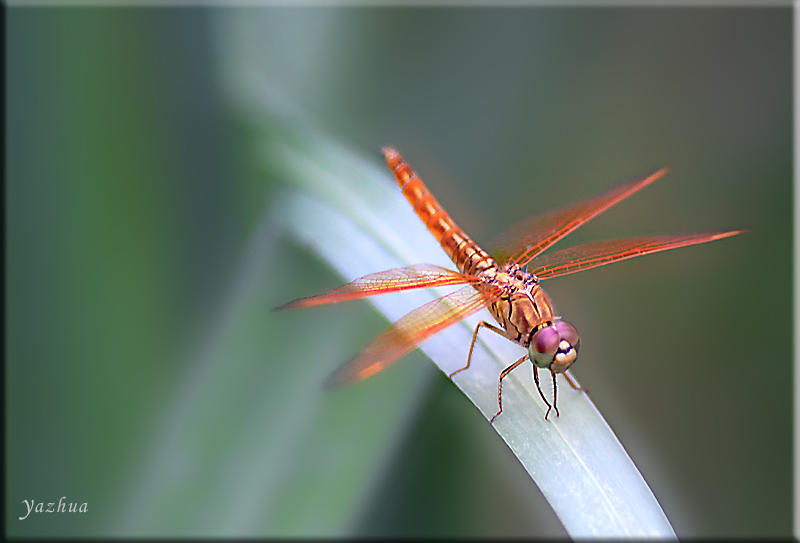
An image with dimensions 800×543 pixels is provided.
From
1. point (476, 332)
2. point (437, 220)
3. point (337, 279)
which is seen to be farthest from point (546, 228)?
point (337, 279)

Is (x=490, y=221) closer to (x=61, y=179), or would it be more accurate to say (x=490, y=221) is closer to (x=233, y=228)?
(x=233, y=228)

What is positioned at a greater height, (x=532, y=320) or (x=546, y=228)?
(x=546, y=228)

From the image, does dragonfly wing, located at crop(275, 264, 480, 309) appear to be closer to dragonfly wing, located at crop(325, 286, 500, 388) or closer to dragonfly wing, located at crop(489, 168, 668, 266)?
dragonfly wing, located at crop(325, 286, 500, 388)

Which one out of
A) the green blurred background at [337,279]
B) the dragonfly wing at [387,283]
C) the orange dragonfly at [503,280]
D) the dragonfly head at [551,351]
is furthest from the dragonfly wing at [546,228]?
the dragonfly head at [551,351]

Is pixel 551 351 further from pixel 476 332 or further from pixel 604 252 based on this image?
pixel 604 252

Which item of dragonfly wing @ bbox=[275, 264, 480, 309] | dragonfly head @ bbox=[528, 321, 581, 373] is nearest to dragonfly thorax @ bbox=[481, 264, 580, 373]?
dragonfly head @ bbox=[528, 321, 581, 373]

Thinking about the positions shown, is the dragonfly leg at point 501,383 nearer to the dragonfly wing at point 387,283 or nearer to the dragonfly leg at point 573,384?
the dragonfly leg at point 573,384
